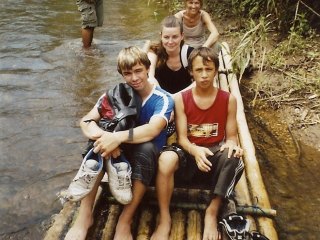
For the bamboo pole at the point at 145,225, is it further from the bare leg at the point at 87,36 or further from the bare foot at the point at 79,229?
the bare leg at the point at 87,36

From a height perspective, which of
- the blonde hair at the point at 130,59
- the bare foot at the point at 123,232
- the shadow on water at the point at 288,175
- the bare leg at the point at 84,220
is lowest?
the shadow on water at the point at 288,175

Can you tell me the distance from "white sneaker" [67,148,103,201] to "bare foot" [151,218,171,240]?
18.9 inches

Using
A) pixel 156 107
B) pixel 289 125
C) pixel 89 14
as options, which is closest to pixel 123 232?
pixel 156 107

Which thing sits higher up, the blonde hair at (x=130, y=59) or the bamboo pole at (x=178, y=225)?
the blonde hair at (x=130, y=59)

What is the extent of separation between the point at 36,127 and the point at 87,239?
7.44 feet

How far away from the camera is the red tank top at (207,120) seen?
107 inches

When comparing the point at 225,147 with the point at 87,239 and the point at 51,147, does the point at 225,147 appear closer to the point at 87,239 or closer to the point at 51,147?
the point at 87,239

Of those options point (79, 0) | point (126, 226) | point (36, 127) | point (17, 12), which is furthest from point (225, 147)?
point (17, 12)

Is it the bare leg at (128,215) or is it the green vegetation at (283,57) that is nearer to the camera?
the bare leg at (128,215)

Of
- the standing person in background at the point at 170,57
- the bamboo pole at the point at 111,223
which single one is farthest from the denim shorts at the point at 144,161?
the standing person in background at the point at 170,57

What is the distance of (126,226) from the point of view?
2.53m

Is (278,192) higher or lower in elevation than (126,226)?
lower

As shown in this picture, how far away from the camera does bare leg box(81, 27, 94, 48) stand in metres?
6.64

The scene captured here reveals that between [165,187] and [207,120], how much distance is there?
516mm
